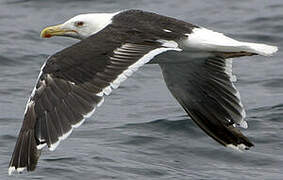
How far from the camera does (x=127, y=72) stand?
8.27m

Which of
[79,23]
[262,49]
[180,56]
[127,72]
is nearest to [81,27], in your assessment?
[79,23]

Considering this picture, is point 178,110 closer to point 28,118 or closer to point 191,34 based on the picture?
point 191,34

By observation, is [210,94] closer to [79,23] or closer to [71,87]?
[79,23]

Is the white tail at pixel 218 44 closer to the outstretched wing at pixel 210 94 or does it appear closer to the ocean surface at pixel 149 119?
the outstretched wing at pixel 210 94

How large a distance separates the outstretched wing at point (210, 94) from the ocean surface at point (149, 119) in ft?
1.18

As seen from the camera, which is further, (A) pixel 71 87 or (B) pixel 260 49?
(B) pixel 260 49

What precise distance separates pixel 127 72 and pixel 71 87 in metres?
0.47

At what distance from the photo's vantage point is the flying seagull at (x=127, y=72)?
7.96 m

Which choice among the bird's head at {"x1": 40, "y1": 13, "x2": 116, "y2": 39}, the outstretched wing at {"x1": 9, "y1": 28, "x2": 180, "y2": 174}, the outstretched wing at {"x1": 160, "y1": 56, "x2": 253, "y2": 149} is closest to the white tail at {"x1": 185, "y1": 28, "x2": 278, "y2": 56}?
the outstretched wing at {"x1": 9, "y1": 28, "x2": 180, "y2": 174}

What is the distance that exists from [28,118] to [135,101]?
437 cm

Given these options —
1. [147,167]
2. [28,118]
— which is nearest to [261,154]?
[147,167]

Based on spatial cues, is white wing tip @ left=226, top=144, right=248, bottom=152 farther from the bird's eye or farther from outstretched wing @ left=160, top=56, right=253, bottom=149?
A: the bird's eye

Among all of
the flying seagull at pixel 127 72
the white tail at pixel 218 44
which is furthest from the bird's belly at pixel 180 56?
the white tail at pixel 218 44

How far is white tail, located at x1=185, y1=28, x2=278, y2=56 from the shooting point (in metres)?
9.12
